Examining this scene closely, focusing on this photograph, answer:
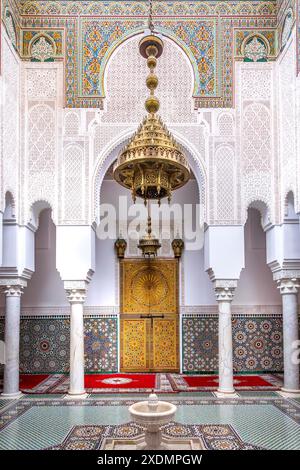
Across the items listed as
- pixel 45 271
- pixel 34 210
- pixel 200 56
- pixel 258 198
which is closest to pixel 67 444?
pixel 34 210

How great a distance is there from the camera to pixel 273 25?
21.6 feet

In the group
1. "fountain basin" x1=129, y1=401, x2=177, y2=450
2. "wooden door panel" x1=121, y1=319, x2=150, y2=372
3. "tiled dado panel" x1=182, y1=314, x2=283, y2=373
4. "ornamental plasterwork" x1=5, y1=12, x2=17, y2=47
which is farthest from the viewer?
"wooden door panel" x1=121, y1=319, x2=150, y2=372

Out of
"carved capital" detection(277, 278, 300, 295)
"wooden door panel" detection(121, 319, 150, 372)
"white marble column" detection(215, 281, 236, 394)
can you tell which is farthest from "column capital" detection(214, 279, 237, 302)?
"wooden door panel" detection(121, 319, 150, 372)

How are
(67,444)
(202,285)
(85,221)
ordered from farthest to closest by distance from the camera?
(202,285) → (85,221) → (67,444)

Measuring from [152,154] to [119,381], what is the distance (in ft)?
13.1

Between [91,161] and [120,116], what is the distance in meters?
0.72

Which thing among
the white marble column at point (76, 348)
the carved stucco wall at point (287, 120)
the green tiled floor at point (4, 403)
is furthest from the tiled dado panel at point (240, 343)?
the green tiled floor at point (4, 403)

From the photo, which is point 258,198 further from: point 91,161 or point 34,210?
point 34,210

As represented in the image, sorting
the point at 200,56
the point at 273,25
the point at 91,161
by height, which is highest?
the point at 273,25

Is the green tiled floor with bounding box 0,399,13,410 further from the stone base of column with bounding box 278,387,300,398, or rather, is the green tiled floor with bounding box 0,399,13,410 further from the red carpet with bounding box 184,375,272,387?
the stone base of column with bounding box 278,387,300,398

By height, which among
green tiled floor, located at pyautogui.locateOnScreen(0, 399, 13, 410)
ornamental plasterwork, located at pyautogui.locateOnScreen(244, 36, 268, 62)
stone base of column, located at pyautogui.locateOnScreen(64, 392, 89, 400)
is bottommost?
green tiled floor, located at pyautogui.locateOnScreen(0, 399, 13, 410)

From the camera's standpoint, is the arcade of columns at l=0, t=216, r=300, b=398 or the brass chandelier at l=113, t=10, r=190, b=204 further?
the arcade of columns at l=0, t=216, r=300, b=398

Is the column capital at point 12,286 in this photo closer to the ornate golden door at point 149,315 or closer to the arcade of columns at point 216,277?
the arcade of columns at point 216,277

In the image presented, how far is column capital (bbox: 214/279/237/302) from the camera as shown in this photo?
250 inches
